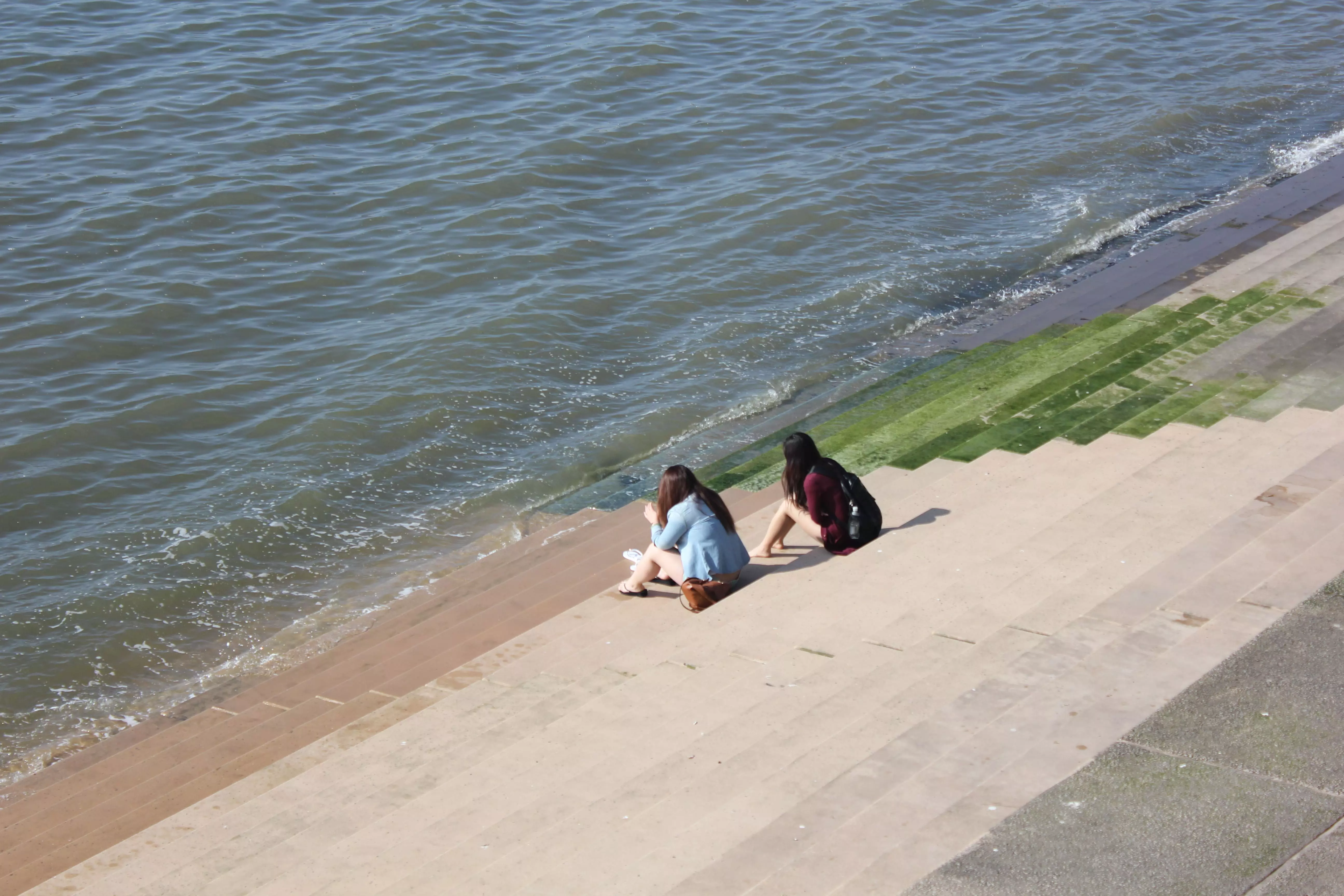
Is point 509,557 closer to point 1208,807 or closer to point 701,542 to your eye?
point 701,542

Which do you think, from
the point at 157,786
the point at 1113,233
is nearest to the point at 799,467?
the point at 157,786

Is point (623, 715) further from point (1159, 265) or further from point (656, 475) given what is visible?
point (1159, 265)

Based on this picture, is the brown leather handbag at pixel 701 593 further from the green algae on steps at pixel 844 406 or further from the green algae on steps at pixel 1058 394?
the green algae on steps at pixel 844 406

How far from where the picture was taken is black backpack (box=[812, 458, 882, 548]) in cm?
782

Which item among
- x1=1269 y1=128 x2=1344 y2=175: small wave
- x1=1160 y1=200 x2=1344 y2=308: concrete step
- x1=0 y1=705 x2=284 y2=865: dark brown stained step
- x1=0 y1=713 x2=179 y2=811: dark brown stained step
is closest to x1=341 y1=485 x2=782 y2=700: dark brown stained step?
x1=0 y1=705 x2=284 y2=865: dark brown stained step

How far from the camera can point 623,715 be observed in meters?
5.99

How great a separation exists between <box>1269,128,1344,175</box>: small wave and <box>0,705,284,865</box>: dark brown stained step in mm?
15152

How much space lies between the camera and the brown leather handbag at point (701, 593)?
7.66 meters

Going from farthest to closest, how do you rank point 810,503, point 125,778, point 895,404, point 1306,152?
point 1306,152, point 895,404, point 810,503, point 125,778

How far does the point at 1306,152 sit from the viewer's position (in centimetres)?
1841

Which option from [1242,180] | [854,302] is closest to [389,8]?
[854,302]

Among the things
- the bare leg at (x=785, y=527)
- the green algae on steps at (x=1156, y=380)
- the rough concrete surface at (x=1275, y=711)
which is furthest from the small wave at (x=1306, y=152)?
the rough concrete surface at (x=1275, y=711)

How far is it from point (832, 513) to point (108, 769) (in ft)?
14.3

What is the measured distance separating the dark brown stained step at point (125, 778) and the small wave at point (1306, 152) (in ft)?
49.7
